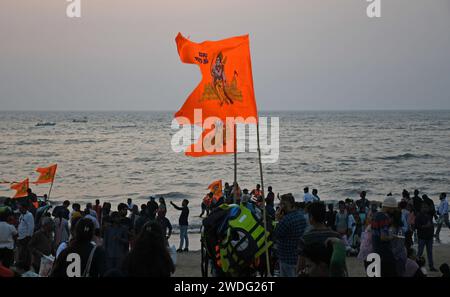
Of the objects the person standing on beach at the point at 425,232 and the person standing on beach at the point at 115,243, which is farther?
the person standing on beach at the point at 425,232

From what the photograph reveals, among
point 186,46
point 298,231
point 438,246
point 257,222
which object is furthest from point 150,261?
point 438,246

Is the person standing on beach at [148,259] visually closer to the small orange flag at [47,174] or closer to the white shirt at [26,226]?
the white shirt at [26,226]

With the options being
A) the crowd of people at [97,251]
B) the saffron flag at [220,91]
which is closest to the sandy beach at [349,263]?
the crowd of people at [97,251]

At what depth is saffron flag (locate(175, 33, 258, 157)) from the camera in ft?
27.8

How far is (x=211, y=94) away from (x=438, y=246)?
1158cm

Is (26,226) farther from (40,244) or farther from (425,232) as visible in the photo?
(425,232)

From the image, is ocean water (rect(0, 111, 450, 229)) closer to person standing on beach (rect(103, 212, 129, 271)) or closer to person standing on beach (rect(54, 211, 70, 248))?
person standing on beach (rect(54, 211, 70, 248))

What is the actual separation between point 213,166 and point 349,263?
46.5 meters

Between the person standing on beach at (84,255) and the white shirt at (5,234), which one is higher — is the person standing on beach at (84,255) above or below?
above

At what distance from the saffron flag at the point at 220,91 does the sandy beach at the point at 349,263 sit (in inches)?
179

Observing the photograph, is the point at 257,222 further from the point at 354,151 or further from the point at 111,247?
the point at 354,151

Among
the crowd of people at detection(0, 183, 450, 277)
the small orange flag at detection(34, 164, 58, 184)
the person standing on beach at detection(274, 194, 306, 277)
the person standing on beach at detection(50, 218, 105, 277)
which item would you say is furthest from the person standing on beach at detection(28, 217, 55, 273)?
the small orange flag at detection(34, 164, 58, 184)

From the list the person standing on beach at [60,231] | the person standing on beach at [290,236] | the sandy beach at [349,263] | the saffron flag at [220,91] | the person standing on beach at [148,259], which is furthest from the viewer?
the sandy beach at [349,263]

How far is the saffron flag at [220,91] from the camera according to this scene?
8484 millimetres
